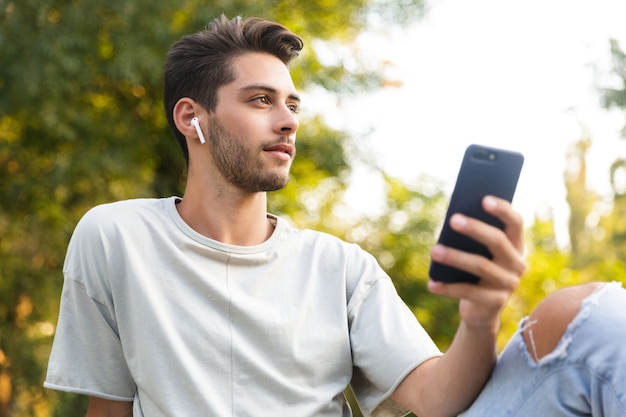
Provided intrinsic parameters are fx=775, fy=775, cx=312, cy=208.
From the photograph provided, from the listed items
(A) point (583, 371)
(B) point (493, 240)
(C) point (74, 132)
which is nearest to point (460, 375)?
(A) point (583, 371)

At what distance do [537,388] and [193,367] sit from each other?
33.4 inches

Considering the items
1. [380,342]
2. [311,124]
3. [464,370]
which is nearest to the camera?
[464,370]

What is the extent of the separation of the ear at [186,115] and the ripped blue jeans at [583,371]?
123 cm

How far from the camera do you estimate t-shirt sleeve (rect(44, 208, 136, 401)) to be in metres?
1.78

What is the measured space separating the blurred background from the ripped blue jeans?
523cm

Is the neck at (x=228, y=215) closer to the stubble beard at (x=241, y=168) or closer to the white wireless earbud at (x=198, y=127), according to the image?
the stubble beard at (x=241, y=168)

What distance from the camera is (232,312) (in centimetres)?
177

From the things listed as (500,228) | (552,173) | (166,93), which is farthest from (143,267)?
(552,173)

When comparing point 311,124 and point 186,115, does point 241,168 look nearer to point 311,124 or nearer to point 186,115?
point 186,115

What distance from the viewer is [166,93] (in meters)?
2.30

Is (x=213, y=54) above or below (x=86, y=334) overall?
above

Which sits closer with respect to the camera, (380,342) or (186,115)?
(380,342)

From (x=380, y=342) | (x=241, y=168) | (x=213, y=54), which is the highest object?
(x=213, y=54)

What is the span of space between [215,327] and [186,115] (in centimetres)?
67
